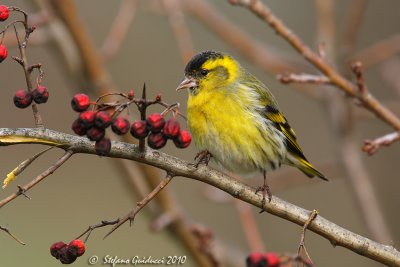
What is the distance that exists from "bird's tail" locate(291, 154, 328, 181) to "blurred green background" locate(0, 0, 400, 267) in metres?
1.93

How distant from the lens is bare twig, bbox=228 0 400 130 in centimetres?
330

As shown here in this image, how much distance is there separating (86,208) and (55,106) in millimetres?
1477

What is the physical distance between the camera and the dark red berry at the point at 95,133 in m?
2.09

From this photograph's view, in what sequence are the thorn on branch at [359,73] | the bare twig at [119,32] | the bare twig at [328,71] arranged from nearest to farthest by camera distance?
the thorn on branch at [359,73] < the bare twig at [328,71] < the bare twig at [119,32]

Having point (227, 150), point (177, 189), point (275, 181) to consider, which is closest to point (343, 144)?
point (275, 181)

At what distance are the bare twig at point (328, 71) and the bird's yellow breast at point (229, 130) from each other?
67 centimetres

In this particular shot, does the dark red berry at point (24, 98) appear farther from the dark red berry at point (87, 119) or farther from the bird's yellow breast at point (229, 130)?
the bird's yellow breast at point (229, 130)

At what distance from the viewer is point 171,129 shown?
7.34ft

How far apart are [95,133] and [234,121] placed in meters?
1.86

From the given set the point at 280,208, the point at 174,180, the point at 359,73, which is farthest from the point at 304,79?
the point at 174,180

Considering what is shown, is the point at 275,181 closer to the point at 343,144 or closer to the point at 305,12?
the point at 343,144

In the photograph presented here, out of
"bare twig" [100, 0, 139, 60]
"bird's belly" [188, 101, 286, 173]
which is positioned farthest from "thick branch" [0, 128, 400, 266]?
"bare twig" [100, 0, 139, 60]

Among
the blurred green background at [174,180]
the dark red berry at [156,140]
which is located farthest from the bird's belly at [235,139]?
the blurred green background at [174,180]

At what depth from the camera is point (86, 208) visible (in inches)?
313
